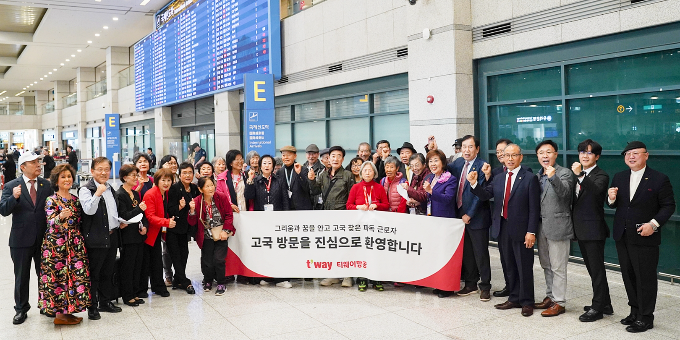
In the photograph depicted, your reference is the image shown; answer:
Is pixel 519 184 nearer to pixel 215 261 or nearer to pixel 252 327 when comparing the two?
pixel 252 327

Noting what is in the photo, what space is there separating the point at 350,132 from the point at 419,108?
2617 mm

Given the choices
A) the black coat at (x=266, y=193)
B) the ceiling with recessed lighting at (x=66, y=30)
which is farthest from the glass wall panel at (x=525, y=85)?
the ceiling with recessed lighting at (x=66, y=30)

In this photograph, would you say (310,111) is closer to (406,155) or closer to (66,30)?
(406,155)

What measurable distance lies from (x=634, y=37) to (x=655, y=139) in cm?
122

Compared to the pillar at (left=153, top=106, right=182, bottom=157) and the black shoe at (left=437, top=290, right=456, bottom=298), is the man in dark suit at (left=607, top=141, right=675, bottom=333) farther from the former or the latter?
the pillar at (left=153, top=106, right=182, bottom=157)

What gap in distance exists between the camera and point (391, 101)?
392 inches

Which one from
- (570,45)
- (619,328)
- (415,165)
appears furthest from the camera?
(570,45)

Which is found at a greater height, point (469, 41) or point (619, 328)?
point (469, 41)

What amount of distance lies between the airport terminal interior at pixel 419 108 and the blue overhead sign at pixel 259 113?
0.03 metres

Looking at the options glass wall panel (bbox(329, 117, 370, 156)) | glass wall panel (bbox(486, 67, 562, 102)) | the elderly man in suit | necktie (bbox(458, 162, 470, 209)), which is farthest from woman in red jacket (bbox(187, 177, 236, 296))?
glass wall panel (bbox(329, 117, 370, 156))

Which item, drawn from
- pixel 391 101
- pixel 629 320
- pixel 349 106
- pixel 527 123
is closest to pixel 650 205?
pixel 629 320

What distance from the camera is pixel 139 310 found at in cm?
547

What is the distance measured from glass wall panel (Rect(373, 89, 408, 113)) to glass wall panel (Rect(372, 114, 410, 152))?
144 millimetres

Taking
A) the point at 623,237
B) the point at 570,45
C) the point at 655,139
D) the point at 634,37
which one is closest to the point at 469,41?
the point at 570,45
